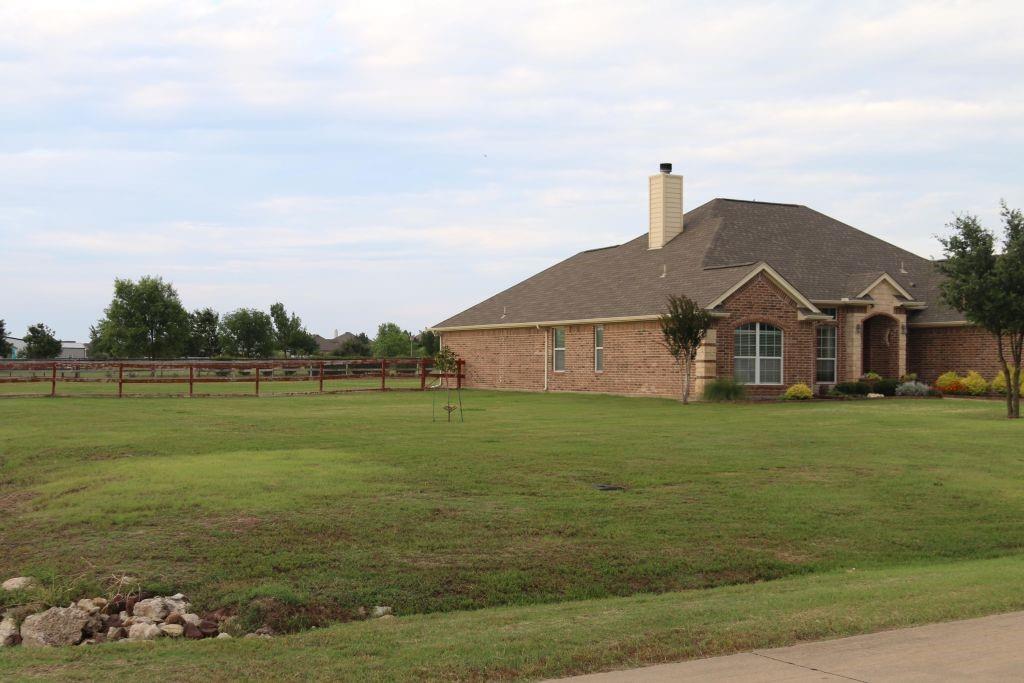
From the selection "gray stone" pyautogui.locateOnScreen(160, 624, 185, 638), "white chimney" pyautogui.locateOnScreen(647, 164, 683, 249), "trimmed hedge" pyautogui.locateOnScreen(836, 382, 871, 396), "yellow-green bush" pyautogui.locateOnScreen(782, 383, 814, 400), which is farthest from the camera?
"white chimney" pyautogui.locateOnScreen(647, 164, 683, 249)

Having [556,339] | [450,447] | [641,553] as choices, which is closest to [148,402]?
[556,339]

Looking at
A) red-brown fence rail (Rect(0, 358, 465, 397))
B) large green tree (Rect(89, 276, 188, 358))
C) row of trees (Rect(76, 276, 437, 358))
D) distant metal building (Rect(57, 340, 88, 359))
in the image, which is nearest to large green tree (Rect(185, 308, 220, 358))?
row of trees (Rect(76, 276, 437, 358))

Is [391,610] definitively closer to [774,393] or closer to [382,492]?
[382,492]

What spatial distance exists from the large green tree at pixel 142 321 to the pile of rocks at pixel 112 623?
8760cm

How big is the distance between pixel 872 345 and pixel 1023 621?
3280cm

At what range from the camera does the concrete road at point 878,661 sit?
6926 mm

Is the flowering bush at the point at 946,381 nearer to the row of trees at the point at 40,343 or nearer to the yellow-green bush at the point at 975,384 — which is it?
the yellow-green bush at the point at 975,384

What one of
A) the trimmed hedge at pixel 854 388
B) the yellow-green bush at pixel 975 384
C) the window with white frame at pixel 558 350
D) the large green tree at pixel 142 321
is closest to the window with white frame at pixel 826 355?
the trimmed hedge at pixel 854 388

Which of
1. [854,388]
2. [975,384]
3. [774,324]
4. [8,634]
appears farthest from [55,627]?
[975,384]

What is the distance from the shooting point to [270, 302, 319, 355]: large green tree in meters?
119

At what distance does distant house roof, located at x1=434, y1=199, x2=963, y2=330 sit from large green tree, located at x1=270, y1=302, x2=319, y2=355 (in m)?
74.7

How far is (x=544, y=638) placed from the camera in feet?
27.1

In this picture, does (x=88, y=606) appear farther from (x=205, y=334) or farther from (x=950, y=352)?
(x=205, y=334)

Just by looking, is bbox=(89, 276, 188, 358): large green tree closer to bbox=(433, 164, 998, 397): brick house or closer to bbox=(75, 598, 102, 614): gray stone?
bbox=(433, 164, 998, 397): brick house
